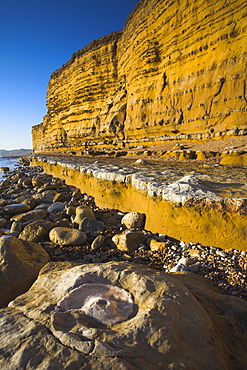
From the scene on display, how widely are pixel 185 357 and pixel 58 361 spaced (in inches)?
18.8

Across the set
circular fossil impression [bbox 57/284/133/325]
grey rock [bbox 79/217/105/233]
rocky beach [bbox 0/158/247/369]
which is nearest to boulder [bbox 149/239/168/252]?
rocky beach [bbox 0/158/247/369]

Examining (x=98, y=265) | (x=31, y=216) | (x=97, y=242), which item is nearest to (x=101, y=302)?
(x=98, y=265)

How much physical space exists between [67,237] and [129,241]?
0.80m

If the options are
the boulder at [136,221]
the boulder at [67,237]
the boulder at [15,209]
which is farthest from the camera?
the boulder at [15,209]

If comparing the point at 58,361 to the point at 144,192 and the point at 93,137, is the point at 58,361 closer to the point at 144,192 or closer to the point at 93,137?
the point at 144,192

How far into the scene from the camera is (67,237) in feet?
7.80

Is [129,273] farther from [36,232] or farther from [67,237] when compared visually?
[36,232]

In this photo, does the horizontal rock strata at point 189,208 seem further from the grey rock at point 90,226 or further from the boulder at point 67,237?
the boulder at point 67,237

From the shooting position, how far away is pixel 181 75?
1091 cm

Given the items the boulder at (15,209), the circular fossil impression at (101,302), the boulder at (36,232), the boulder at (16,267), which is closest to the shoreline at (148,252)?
the boulder at (36,232)

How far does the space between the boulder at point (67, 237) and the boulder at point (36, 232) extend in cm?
14

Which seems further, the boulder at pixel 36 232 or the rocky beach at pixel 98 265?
the boulder at pixel 36 232

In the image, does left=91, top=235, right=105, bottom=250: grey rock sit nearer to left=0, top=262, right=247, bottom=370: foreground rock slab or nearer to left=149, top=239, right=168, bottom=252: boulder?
left=149, top=239, right=168, bottom=252: boulder

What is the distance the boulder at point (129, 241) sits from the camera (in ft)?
7.28
